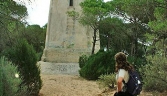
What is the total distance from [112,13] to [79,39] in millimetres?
8544

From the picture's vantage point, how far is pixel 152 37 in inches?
415

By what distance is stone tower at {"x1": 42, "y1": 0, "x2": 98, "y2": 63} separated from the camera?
1177 inches

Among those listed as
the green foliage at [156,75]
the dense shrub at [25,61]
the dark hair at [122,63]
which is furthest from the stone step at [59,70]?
the dark hair at [122,63]

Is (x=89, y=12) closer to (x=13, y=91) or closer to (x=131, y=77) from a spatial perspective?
(x=13, y=91)

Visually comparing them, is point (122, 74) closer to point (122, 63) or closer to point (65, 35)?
point (122, 63)

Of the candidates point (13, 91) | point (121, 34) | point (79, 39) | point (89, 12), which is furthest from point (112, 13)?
point (13, 91)

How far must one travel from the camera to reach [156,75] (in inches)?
373

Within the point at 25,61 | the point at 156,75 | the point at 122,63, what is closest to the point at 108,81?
the point at 156,75

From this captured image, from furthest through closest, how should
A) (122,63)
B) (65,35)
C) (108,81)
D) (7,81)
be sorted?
(65,35), (108,81), (7,81), (122,63)

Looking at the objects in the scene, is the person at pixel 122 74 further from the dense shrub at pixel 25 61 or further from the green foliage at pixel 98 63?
the green foliage at pixel 98 63

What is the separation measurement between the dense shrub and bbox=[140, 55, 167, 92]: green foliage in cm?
353

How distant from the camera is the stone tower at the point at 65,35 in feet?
98.1

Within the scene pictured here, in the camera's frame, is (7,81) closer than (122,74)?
No

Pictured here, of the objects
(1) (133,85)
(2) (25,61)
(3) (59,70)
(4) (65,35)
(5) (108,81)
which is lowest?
(3) (59,70)
